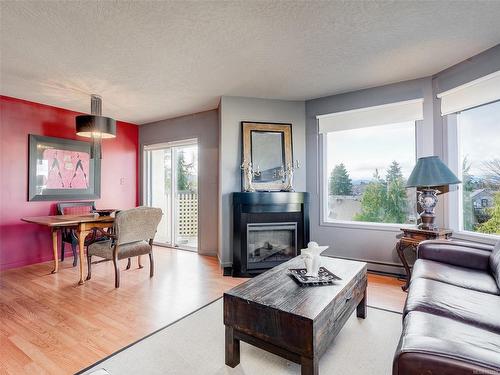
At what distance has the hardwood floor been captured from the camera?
178 cm

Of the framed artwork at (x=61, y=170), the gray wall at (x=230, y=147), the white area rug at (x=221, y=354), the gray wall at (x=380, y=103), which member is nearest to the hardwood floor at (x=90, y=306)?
the white area rug at (x=221, y=354)

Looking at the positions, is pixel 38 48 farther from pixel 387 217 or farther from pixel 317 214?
pixel 387 217

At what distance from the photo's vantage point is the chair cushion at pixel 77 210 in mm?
4013

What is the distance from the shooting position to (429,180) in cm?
262

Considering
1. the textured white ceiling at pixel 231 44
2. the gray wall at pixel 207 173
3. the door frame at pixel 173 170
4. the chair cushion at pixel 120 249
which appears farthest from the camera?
the door frame at pixel 173 170

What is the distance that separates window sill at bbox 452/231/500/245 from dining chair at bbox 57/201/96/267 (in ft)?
14.8

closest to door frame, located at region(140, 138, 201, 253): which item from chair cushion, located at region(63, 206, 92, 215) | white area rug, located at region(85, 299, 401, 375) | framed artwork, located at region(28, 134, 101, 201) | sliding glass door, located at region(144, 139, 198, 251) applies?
sliding glass door, located at region(144, 139, 198, 251)

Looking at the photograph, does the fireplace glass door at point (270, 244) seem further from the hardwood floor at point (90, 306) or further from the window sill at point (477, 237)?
the window sill at point (477, 237)

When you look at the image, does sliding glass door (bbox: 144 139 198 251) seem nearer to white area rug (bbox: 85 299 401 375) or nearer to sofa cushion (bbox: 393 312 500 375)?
white area rug (bbox: 85 299 401 375)

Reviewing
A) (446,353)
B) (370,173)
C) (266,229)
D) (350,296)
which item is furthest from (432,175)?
(446,353)

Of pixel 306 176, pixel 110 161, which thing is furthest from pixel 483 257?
pixel 110 161

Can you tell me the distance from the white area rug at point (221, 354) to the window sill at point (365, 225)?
1.41 metres

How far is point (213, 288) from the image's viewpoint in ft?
9.66

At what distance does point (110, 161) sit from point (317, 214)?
153 inches
